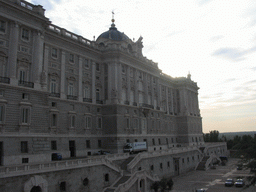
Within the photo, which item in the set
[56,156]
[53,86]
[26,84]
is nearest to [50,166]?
[56,156]

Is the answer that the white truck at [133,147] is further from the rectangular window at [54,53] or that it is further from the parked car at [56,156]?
the rectangular window at [54,53]

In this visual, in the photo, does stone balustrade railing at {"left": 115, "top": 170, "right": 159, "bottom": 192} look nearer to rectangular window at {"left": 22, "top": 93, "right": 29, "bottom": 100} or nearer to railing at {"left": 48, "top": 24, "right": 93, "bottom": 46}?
rectangular window at {"left": 22, "top": 93, "right": 29, "bottom": 100}

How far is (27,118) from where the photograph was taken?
3130cm

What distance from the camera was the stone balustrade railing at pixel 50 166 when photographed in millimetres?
22469

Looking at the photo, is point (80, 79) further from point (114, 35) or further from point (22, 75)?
point (114, 35)

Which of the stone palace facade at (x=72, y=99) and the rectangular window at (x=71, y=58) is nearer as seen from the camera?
the stone palace facade at (x=72, y=99)

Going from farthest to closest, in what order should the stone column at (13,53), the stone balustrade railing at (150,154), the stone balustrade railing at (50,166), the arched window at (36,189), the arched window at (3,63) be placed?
1. the stone balustrade railing at (150,154)
2. the stone column at (13,53)
3. the arched window at (3,63)
4. the arched window at (36,189)
5. the stone balustrade railing at (50,166)

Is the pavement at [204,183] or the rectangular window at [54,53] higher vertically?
the rectangular window at [54,53]

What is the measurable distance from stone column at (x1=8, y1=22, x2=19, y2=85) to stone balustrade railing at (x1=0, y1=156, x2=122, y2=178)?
39.1ft

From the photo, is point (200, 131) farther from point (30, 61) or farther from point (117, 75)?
point (30, 61)

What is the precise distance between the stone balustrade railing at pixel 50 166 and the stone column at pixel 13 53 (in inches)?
469

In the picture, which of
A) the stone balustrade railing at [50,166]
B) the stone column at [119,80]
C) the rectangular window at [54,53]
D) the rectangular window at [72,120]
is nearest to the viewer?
the stone balustrade railing at [50,166]

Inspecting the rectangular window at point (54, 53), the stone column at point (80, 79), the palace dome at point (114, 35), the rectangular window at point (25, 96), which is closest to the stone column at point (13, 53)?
the rectangular window at point (25, 96)

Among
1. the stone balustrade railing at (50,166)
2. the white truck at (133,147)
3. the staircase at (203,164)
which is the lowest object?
the staircase at (203,164)
